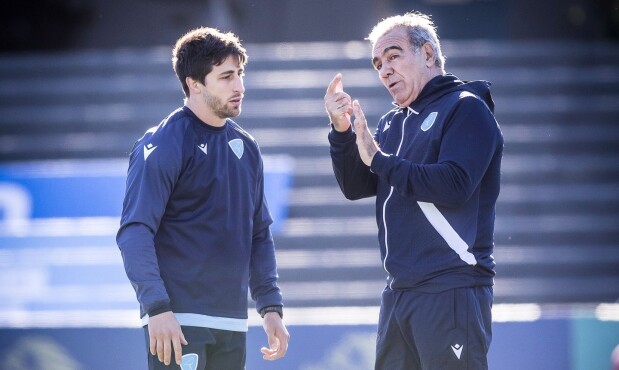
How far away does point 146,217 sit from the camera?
119 inches

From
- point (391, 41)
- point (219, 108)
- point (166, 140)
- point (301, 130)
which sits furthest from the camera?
point (301, 130)

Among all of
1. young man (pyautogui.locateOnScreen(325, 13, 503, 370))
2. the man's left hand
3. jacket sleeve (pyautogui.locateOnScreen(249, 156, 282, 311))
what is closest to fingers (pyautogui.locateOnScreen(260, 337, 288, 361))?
the man's left hand

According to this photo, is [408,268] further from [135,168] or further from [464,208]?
[135,168]

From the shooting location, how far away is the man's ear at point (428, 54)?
336 cm

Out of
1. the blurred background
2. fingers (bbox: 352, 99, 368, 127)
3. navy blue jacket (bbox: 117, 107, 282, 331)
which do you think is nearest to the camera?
navy blue jacket (bbox: 117, 107, 282, 331)

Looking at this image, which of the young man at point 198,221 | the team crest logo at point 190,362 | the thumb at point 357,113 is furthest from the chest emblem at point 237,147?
the team crest logo at point 190,362

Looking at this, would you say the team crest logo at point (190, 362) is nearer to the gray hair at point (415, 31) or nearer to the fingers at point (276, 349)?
the fingers at point (276, 349)

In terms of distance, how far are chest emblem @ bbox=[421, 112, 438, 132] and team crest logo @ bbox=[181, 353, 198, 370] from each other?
0.99m

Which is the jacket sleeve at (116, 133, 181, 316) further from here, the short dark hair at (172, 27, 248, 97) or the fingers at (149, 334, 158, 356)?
the short dark hair at (172, 27, 248, 97)

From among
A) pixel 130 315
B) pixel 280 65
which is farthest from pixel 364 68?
pixel 130 315

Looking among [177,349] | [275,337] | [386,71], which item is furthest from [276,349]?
[386,71]

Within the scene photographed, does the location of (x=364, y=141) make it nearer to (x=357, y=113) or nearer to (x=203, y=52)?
(x=357, y=113)

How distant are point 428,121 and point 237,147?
61 centimetres

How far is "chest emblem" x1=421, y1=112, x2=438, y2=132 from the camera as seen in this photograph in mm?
3191
